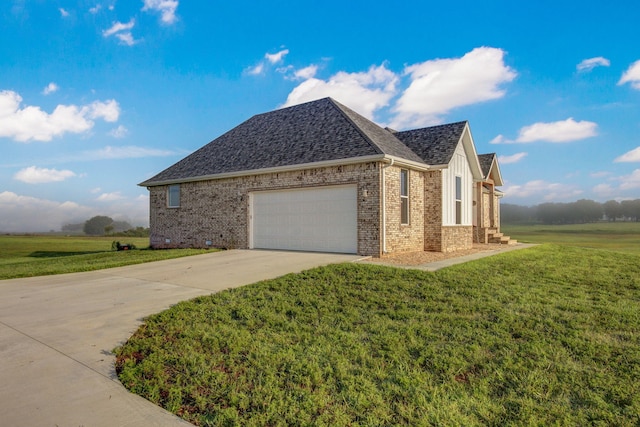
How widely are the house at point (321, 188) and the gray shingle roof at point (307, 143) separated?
0.07 meters

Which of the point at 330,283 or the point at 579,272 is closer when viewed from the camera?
the point at 330,283

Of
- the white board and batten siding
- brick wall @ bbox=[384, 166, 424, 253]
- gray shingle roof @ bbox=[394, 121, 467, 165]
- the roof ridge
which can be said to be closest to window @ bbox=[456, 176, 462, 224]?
the white board and batten siding

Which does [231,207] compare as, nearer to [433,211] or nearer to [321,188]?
[321,188]

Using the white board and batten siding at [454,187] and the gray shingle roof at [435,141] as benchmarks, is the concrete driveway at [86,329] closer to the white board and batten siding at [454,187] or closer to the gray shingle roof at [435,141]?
the white board and batten siding at [454,187]

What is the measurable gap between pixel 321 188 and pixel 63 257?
42.6 feet

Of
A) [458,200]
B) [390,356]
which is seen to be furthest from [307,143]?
[390,356]

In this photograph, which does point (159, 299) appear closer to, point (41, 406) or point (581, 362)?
point (41, 406)

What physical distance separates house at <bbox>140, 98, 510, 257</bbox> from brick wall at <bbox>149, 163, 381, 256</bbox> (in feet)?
0.13

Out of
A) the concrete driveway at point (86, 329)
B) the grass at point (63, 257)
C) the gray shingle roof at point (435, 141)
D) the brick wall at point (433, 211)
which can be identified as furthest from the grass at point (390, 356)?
the gray shingle roof at point (435, 141)

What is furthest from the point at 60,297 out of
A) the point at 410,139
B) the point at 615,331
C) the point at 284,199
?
the point at 410,139

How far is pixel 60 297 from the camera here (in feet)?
25.9

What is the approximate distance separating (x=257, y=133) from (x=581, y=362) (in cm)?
1660

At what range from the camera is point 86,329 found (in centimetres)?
567

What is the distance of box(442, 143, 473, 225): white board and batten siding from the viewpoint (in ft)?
51.0
